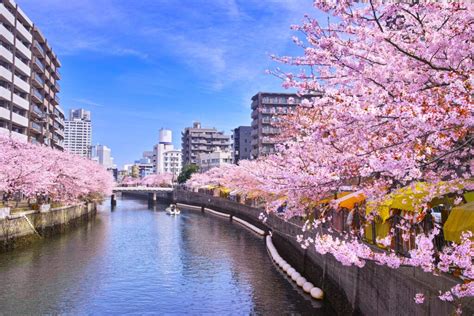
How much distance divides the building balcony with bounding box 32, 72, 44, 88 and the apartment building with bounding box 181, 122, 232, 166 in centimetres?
8679

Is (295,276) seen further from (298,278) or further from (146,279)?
(146,279)

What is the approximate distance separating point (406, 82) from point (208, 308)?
1396cm

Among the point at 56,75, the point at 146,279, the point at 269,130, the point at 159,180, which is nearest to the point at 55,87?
the point at 56,75

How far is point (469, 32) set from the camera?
771cm

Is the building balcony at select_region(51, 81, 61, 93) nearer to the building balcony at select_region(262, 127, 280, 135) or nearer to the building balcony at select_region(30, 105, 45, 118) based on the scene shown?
the building balcony at select_region(30, 105, 45, 118)

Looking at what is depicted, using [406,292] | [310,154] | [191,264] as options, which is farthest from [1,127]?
[406,292]

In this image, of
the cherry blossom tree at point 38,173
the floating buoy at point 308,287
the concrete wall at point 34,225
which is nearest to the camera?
the floating buoy at point 308,287

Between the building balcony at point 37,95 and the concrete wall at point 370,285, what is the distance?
47988mm

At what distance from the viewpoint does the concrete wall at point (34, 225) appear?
31.9m

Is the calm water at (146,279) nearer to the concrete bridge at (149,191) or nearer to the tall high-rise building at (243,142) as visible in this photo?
the concrete bridge at (149,191)

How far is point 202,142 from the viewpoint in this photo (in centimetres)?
15762

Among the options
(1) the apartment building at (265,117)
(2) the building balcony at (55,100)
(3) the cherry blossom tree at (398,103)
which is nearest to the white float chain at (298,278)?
(3) the cherry blossom tree at (398,103)

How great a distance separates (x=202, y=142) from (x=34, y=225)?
119434mm

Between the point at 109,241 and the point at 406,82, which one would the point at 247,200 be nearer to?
the point at 109,241
